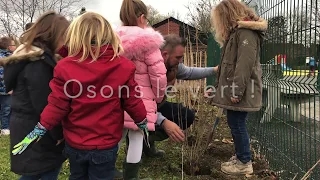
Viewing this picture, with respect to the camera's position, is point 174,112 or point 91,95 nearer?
point 91,95

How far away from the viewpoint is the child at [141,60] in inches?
114

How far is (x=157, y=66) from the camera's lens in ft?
9.59

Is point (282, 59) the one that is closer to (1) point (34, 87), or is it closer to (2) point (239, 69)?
(2) point (239, 69)

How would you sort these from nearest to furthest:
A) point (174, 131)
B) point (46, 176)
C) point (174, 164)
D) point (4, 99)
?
point (46, 176)
point (174, 131)
point (174, 164)
point (4, 99)

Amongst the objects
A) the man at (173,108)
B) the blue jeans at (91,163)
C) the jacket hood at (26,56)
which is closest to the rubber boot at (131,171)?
the man at (173,108)

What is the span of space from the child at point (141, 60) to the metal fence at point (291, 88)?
1054 mm

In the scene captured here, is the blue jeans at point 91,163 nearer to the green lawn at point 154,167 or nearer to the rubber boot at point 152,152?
the green lawn at point 154,167

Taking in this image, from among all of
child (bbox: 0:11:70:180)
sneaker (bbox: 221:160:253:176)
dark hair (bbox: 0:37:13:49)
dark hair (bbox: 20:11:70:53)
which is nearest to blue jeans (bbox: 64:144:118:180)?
child (bbox: 0:11:70:180)

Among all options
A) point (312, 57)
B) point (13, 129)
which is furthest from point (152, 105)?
point (312, 57)

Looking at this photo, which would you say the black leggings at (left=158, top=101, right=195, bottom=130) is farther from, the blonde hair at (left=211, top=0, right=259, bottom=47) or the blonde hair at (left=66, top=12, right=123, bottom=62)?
the blonde hair at (left=66, top=12, right=123, bottom=62)

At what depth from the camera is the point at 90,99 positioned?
2.24m

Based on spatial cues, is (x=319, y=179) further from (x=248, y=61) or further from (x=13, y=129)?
(x=13, y=129)

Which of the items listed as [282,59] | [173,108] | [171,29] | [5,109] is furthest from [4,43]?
[282,59]

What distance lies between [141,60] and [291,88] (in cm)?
126
